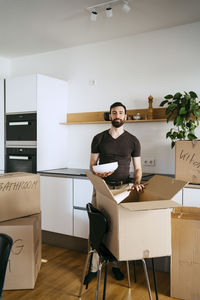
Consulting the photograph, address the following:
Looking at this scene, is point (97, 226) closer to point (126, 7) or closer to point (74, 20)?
point (126, 7)

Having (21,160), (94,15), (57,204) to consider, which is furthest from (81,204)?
(94,15)

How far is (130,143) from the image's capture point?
8.54 ft

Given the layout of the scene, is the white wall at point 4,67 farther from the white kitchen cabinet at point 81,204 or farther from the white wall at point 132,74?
the white kitchen cabinet at point 81,204

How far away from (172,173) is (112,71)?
1458 millimetres

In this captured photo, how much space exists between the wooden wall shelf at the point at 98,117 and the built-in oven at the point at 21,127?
440 mm

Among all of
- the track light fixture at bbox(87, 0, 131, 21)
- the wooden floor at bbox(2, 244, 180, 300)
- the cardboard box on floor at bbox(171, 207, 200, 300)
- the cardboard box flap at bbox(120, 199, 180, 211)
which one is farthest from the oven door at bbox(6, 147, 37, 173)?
the cardboard box flap at bbox(120, 199, 180, 211)

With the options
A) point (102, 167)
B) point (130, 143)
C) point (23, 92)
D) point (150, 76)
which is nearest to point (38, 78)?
point (23, 92)

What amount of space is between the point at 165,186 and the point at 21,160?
233 cm

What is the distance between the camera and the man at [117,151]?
252cm

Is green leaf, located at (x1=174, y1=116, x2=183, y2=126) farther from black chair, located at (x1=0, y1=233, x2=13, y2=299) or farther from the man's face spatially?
black chair, located at (x1=0, y1=233, x2=13, y2=299)

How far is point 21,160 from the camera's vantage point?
143 inches

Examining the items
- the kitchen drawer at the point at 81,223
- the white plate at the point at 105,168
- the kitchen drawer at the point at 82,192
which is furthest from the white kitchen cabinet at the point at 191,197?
the kitchen drawer at the point at 81,223

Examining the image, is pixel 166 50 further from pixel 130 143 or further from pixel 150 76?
pixel 130 143

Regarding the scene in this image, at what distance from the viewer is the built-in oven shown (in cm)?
353
